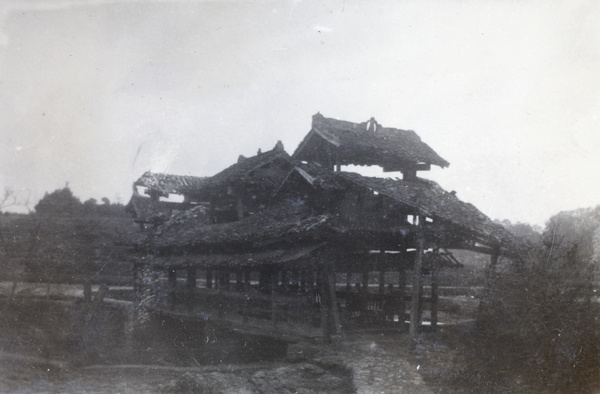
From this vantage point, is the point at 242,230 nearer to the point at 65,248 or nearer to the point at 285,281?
the point at 285,281

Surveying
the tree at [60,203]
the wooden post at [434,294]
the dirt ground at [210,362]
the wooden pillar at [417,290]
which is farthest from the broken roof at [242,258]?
the tree at [60,203]

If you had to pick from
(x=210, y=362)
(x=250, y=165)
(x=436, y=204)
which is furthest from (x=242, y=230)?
(x=436, y=204)

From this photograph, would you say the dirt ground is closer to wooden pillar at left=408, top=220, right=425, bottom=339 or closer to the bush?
wooden pillar at left=408, top=220, right=425, bottom=339

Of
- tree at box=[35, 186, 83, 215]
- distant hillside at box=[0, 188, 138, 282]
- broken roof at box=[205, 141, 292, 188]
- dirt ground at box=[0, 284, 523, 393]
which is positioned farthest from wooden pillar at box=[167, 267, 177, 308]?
tree at box=[35, 186, 83, 215]

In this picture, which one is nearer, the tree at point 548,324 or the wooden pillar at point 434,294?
the tree at point 548,324

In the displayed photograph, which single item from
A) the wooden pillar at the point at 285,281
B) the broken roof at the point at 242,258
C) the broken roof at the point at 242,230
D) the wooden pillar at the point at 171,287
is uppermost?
the broken roof at the point at 242,230

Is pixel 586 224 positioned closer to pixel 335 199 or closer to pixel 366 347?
pixel 335 199

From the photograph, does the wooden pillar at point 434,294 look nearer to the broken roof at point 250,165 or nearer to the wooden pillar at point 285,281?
the wooden pillar at point 285,281
